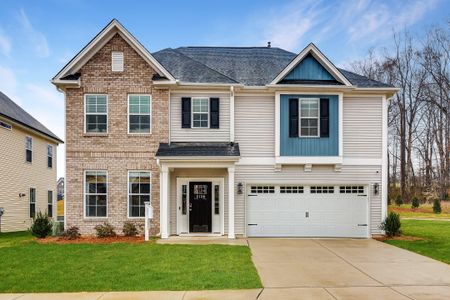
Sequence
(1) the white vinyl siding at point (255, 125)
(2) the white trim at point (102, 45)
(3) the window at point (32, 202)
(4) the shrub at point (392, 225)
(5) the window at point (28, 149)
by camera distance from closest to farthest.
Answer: (2) the white trim at point (102, 45) → (4) the shrub at point (392, 225) → (1) the white vinyl siding at point (255, 125) → (5) the window at point (28, 149) → (3) the window at point (32, 202)

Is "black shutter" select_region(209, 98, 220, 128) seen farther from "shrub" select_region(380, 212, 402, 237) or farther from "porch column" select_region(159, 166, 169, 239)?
"shrub" select_region(380, 212, 402, 237)

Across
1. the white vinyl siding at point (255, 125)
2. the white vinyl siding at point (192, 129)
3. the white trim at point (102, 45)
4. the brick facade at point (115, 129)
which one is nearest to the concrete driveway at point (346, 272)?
the white vinyl siding at point (255, 125)

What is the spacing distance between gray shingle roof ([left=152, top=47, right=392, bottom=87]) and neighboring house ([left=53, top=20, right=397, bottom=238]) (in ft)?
0.74

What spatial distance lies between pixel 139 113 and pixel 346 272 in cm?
955

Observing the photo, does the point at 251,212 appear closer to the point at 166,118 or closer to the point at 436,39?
the point at 166,118

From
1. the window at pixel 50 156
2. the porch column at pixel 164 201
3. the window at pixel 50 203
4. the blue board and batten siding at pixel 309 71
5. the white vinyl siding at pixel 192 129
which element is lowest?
the window at pixel 50 203

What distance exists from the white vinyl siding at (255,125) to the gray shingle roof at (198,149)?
0.57 metres

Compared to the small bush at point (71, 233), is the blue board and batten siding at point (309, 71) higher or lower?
higher

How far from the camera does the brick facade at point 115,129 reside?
14695 millimetres

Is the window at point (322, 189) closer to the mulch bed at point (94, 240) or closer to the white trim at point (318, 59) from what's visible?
the white trim at point (318, 59)

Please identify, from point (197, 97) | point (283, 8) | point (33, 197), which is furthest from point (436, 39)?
point (33, 197)

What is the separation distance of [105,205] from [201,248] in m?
4.86

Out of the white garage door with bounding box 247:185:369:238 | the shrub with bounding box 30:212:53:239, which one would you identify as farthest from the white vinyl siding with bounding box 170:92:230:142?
the shrub with bounding box 30:212:53:239

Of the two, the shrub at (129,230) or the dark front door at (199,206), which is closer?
the shrub at (129,230)
